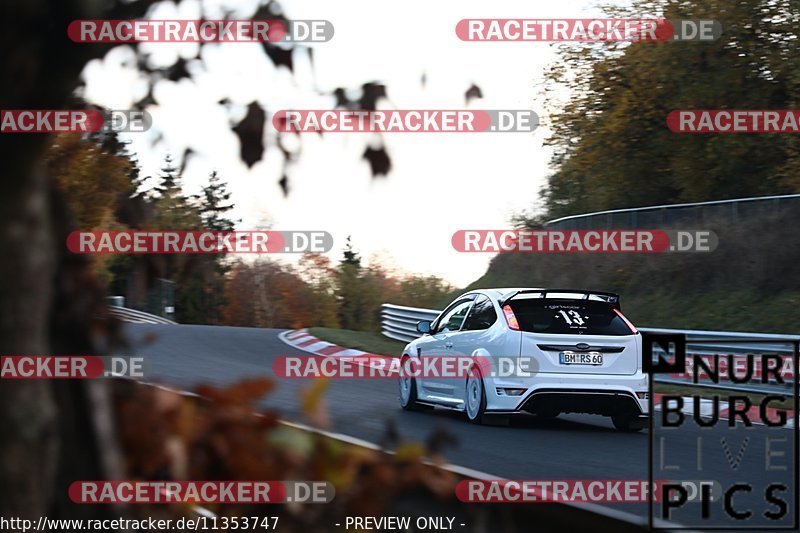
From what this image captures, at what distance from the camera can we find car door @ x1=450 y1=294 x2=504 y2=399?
521 inches

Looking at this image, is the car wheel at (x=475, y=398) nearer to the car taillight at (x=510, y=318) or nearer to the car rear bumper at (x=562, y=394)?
the car rear bumper at (x=562, y=394)

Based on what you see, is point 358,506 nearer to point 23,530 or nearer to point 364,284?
point 23,530

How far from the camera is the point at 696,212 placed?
2888cm

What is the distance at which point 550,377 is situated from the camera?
12.7m

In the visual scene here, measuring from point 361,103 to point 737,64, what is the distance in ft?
102

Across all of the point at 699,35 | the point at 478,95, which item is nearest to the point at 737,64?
the point at 699,35

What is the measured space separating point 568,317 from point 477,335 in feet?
3.66

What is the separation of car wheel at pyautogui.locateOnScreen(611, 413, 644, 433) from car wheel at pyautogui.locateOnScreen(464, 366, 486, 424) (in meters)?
1.58

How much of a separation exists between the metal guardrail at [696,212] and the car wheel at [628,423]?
14.7m
